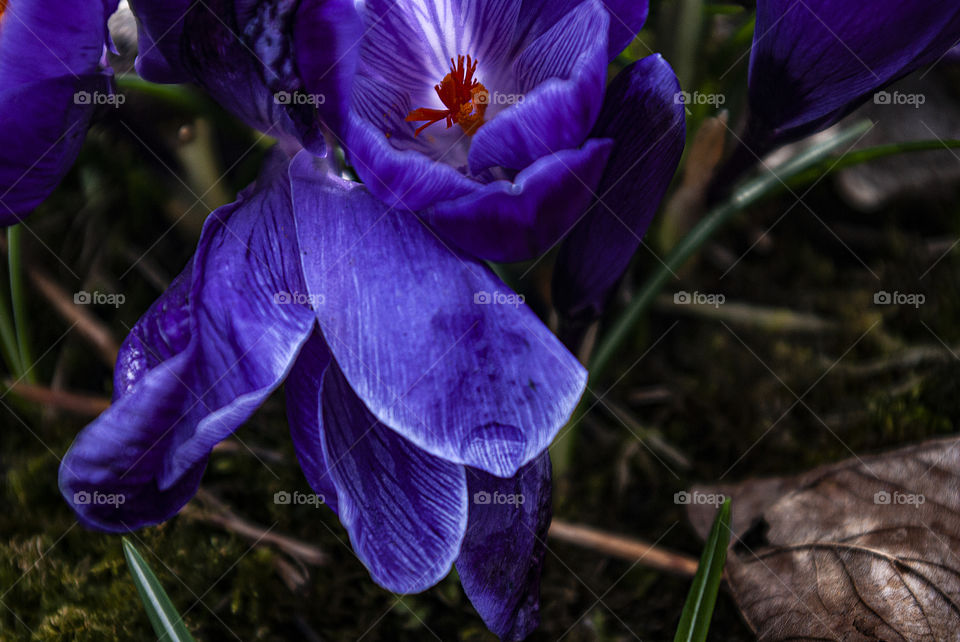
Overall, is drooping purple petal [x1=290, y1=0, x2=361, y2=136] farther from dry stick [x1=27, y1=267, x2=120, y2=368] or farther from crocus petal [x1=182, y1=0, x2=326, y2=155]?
dry stick [x1=27, y1=267, x2=120, y2=368]

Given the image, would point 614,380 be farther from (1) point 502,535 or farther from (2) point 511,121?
(2) point 511,121

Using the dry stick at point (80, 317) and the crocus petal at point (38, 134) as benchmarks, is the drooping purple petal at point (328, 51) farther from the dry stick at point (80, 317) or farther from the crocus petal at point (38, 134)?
the dry stick at point (80, 317)

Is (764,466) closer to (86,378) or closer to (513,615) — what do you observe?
(513,615)

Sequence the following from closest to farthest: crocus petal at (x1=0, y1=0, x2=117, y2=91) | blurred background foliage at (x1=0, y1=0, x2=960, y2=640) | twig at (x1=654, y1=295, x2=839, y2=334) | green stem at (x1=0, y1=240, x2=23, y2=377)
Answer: crocus petal at (x1=0, y1=0, x2=117, y2=91) → blurred background foliage at (x1=0, y1=0, x2=960, y2=640) → green stem at (x1=0, y1=240, x2=23, y2=377) → twig at (x1=654, y1=295, x2=839, y2=334)

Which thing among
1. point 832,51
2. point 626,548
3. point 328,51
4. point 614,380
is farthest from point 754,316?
point 328,51

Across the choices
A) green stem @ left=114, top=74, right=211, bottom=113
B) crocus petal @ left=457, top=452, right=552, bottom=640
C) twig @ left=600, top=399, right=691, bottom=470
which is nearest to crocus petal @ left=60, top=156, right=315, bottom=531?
crocus petal @ left=457, top=452, right=552, bottom=640
